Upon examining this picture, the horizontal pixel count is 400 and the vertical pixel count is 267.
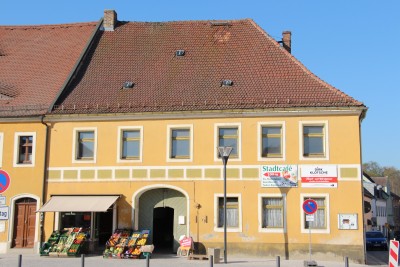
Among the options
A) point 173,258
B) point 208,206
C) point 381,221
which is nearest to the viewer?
point 173,258

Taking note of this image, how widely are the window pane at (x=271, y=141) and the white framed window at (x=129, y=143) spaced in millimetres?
5962

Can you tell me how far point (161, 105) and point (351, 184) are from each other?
9633 millimetres

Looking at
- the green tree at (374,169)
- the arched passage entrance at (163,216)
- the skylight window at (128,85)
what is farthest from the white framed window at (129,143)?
the green tree at (374,169)

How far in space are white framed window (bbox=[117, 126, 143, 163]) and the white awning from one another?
2043 mm

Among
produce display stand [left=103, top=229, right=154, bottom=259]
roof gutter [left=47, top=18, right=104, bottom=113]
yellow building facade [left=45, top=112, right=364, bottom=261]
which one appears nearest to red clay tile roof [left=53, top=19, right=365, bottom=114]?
roof gutter [left=47, top=18, right=104, bottom=113]

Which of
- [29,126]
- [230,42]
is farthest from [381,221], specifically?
[29,126]

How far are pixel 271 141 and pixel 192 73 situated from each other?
5.85m

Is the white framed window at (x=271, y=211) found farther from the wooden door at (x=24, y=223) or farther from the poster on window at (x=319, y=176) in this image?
the wooden door at (x=24, y=223)

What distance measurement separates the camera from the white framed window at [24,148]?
87.8ft

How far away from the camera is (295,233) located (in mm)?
24297

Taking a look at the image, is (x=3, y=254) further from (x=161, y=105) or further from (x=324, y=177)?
(x=324, y=177)

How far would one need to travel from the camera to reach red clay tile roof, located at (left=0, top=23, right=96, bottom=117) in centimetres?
2753

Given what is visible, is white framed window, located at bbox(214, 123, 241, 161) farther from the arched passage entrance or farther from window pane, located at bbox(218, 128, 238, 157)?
the arched passage entrance

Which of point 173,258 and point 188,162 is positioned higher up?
point 188,162
